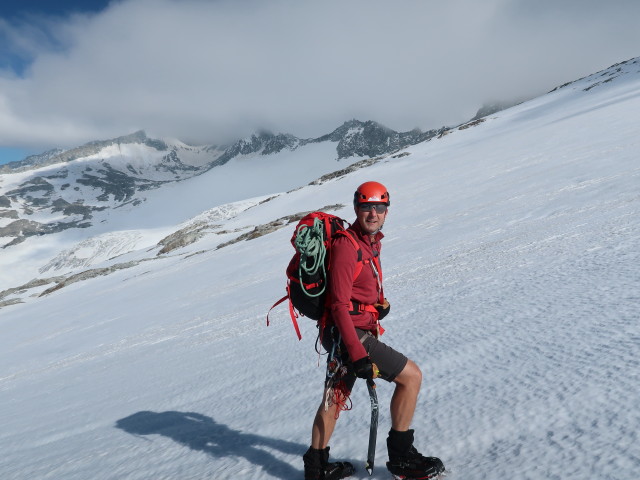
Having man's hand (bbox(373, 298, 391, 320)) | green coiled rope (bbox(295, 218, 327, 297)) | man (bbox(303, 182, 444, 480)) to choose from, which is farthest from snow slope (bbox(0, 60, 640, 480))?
green coiled rope (bbox(295, 218, 327, 297))

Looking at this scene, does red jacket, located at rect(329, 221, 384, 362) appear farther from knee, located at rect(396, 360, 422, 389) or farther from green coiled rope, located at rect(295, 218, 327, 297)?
knee, located at rect(396, 360, 422, 389)

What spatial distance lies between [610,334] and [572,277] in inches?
82.6

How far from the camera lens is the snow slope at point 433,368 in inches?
121

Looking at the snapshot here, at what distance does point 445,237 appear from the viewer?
469 inches

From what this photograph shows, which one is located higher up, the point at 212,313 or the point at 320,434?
the point at 320,434

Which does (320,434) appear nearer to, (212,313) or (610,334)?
(610,334)

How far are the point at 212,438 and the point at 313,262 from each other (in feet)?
9.32

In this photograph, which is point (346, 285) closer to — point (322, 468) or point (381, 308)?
point (381, 308)

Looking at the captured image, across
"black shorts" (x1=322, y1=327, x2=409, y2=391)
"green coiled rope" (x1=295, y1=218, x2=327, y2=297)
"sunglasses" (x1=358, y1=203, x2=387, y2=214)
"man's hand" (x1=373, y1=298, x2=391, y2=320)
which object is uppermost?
"sunglasses" (x1=358, y1=203, x2=387, y2=214)

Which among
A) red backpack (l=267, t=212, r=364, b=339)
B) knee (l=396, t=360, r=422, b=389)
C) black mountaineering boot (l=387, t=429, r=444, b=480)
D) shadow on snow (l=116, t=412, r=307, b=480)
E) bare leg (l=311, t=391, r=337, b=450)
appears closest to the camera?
black mountaineering boot (l=387, t=429, r=444, b=480)

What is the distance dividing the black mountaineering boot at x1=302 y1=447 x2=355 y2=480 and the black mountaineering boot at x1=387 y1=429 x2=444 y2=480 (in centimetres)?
42

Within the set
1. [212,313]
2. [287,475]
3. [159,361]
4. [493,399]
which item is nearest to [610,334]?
[493,399]

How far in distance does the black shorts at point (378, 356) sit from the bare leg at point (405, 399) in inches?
2.7

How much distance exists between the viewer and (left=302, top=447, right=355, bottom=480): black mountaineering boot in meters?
3.16
